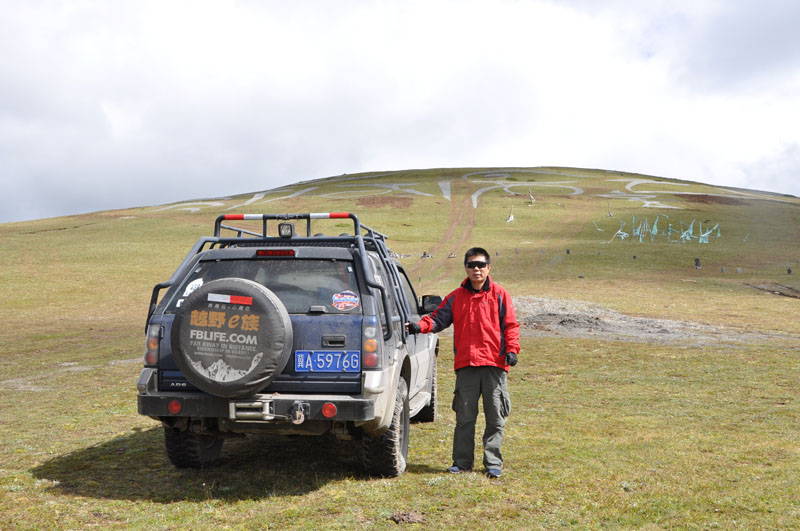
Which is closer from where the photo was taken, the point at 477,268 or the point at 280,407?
the point at 280,407

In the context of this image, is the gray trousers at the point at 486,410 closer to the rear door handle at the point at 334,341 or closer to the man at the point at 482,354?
the man at the point at 482,354

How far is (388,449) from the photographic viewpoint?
19.6 ft

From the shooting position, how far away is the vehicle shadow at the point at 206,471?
5.83 meters

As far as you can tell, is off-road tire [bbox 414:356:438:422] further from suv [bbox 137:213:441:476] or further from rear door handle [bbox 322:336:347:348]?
rear door handle [bbox 322:336:347:348]

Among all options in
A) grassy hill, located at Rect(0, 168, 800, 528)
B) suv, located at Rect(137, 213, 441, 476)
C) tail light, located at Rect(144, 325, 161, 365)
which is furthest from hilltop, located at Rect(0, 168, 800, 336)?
tail light, located at Rect(144, 325, 161, 365)

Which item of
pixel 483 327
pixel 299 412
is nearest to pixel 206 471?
pixel 299 412

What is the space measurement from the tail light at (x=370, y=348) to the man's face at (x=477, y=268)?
1307 millimetres

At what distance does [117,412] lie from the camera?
9.60 meters

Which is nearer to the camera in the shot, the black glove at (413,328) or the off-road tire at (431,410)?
the black glove at (413,328)

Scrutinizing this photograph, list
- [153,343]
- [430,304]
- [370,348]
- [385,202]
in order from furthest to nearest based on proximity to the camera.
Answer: [385,202] → [430,304] → [153,343] → [370,348]

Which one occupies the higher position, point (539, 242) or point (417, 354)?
point (539, 242)

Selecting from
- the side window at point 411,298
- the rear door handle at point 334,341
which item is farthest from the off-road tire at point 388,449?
the side window at point 411,298

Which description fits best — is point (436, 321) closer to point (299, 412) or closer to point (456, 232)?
point (299, 412)

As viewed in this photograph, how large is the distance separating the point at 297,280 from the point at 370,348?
1.05m
